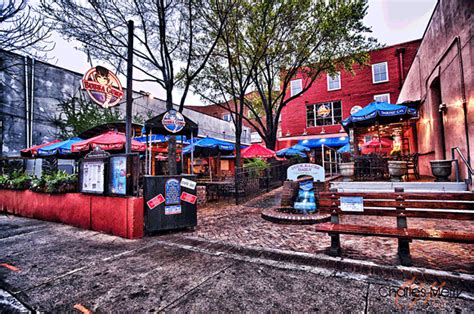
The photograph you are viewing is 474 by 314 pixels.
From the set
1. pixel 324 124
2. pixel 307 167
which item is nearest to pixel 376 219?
Result: pixel 307 167

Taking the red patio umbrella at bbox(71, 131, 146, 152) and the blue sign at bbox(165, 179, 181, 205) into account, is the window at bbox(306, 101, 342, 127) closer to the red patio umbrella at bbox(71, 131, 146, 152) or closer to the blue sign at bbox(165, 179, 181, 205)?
the red patio umbrella at bbox(71, 131, 146, 152)

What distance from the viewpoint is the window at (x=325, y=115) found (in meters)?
21.3

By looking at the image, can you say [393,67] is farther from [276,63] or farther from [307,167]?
[307,167]

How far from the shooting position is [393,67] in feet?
63.4

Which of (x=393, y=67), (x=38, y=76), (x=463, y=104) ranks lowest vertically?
(x=463, y=104)

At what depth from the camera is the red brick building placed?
19.1 metres

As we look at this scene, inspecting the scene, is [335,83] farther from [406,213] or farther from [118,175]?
[118,175]

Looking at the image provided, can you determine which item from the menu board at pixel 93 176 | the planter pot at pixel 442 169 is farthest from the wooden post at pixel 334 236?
the planter pot at pixel 442 169

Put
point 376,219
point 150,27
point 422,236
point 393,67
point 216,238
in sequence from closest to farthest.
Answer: point 422,236 < point 216,238 < point 376,219 < point 150,27 < point 393,67

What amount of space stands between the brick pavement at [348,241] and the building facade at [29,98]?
9.23m

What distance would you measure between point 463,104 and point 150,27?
10490 millimetres

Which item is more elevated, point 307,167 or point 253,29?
point 253,29

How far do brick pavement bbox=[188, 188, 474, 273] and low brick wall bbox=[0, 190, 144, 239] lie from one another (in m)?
1.49

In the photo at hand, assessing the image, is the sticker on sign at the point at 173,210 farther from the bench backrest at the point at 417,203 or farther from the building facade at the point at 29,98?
the building facade at the point at 29,98
